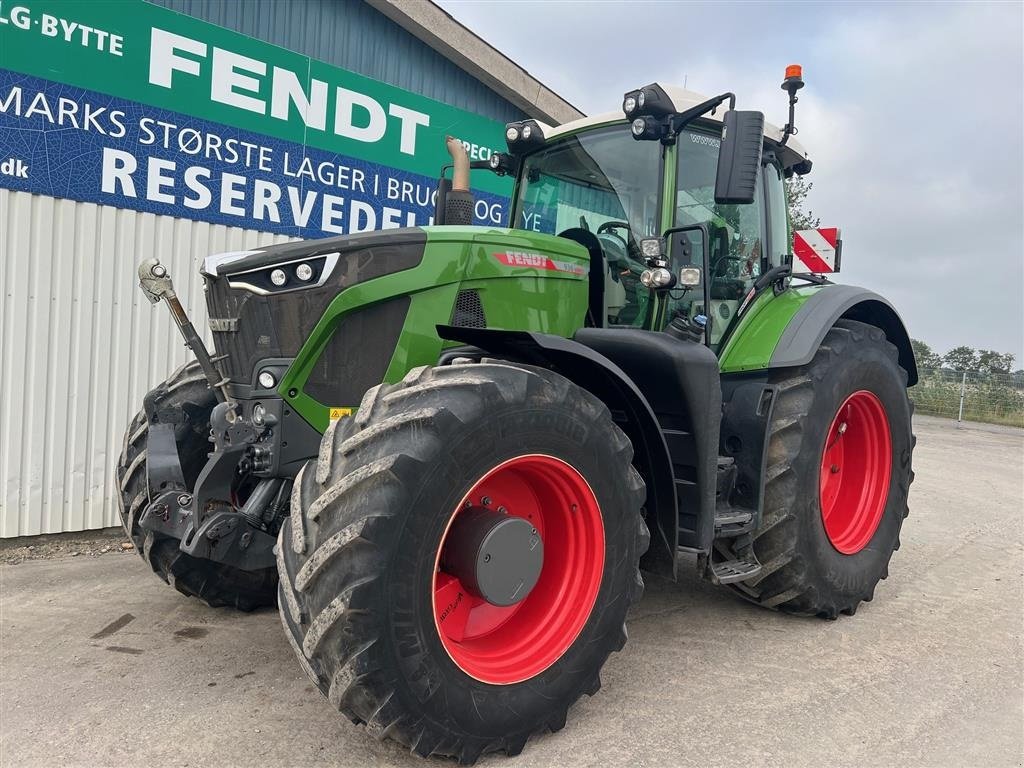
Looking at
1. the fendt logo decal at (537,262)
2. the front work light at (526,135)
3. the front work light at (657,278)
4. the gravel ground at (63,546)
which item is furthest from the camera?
the gravel ground at (63,546)

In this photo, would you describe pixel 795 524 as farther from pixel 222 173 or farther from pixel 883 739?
pixel 222 173

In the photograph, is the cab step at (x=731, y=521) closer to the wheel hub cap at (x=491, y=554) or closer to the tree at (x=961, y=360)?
the wheel hub cap at (x=491, y=554)

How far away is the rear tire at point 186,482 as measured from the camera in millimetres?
3537

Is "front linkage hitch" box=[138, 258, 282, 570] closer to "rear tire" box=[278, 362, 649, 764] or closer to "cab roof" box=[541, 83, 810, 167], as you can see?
"rear tire" box=[278, 362, 649, 764]

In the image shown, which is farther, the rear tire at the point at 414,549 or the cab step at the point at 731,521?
the cab step at the point at 731,521

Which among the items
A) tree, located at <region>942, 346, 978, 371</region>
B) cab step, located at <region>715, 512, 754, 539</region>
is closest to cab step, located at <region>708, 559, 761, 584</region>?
cab step, located at <region>715, 512, 754, 539</region>

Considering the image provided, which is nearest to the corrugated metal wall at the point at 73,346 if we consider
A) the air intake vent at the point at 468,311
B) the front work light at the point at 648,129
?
the air intake vent at the point at 468,311

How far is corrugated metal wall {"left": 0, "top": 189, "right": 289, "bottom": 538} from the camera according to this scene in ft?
16.2

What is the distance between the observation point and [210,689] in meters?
3.07

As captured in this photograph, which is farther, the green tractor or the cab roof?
the cab roof

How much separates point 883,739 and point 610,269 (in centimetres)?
228

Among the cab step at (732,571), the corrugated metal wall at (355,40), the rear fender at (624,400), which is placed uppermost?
the corrugated metal wall at (355,40)

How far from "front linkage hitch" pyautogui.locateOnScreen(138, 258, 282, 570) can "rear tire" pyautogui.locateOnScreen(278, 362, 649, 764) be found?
20.6 inches

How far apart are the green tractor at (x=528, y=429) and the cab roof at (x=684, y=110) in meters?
0.02
